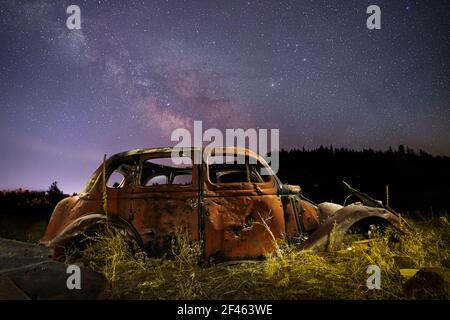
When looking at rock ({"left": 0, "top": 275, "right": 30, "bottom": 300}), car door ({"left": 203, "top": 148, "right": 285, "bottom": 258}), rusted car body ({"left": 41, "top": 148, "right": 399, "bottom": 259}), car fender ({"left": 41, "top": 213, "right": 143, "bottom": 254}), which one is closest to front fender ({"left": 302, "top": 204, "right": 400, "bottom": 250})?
rusted car body ({"left": 41, "top": 148, "right": 399, "bottom": 259})

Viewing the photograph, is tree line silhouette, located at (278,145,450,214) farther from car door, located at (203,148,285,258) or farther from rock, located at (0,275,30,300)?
rock, located at (0,275,30,300)

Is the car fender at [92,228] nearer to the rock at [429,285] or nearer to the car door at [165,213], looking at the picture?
the car door at [165,213]

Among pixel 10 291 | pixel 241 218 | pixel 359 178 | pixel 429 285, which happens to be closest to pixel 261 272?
pixel 241 218

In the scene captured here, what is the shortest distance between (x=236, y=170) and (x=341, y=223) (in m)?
2.23

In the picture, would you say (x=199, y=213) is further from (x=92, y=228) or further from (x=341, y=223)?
(x=341, y=223)

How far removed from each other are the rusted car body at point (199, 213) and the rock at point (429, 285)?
4.45 ft

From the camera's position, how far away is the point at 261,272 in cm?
379

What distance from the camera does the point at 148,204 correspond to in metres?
4.33

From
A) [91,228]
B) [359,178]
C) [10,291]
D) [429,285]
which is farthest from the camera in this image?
[359,178]

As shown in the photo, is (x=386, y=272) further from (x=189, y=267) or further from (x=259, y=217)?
(x=189, y=267)

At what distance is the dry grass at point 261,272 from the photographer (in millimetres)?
3170

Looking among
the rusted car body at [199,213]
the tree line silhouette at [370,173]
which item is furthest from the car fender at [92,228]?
the tree line silhouette at [370,173]

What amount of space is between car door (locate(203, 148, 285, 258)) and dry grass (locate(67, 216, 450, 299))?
0.65ft
